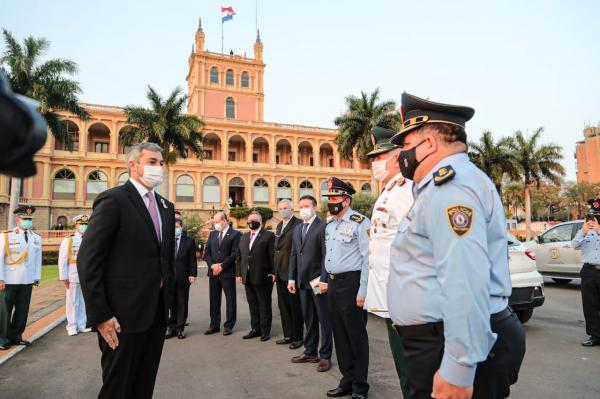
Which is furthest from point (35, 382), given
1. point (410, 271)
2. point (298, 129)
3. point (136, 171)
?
point (298, 129)

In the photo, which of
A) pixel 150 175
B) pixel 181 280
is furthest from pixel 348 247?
pixel 181 280

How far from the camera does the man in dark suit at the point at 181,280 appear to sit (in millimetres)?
6906

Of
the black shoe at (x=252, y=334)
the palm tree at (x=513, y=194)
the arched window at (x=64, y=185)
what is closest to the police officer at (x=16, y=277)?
the black shoe at (x=252, y=334)

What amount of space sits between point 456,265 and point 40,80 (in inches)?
1067

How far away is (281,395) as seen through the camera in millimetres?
3975

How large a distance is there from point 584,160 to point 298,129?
175 feet

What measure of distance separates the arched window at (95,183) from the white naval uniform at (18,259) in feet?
136

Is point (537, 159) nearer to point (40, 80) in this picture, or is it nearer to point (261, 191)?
point (261, 191)

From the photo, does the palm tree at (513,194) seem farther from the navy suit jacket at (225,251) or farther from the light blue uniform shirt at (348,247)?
the light blue uniform shirt at (348,247)

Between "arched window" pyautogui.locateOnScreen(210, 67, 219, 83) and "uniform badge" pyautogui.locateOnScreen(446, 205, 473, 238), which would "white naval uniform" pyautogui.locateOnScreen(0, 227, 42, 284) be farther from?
"arched window" pyautogui.locateOnScreen(210, 67, 219, 83)

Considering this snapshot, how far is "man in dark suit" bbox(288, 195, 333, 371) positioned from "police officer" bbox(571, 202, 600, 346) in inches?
160

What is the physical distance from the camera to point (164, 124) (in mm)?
30438

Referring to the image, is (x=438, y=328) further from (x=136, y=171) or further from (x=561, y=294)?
(x=561, y=294)

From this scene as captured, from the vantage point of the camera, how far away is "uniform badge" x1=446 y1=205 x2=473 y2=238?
1679 millimetres
